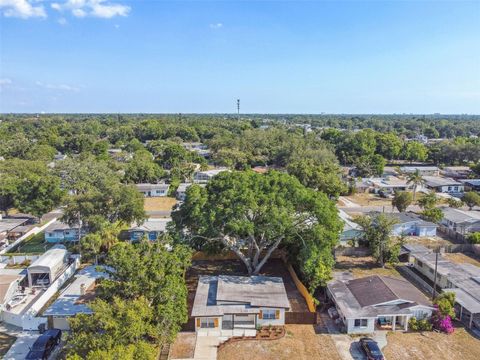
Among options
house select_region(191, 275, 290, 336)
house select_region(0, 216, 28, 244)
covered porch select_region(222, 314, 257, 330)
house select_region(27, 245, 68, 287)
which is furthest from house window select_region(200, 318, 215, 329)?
house select_region(0, 216, 28, 244)

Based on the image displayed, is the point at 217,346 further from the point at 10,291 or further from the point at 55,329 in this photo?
the point at 10,291

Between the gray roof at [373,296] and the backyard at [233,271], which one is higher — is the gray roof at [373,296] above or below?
above

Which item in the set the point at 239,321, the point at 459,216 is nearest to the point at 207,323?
the point at 239,321

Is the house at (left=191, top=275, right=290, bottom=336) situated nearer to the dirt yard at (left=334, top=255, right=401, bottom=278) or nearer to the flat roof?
the flat roof

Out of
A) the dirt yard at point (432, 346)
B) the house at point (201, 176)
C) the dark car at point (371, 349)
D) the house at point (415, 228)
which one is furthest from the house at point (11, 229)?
the house at point (415, 228)

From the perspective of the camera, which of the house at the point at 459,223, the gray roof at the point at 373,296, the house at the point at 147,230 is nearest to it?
the gray roof at the point at 373,296

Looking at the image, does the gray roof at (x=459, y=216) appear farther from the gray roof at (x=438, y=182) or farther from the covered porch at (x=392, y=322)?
the covered porch at (x=392, y=322)

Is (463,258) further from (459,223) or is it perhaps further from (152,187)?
(152,187)

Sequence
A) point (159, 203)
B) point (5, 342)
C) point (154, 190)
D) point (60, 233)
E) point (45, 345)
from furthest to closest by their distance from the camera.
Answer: point (154, 190) < point (159, 203) < point (60, 233) < point (5, 342) < point (45, 345)
